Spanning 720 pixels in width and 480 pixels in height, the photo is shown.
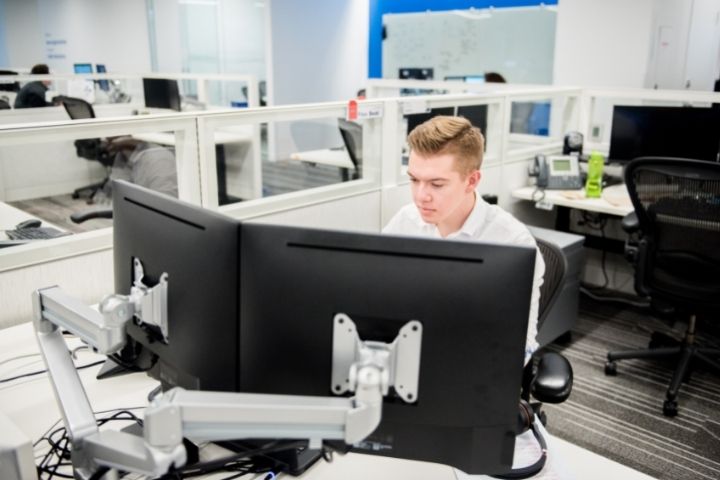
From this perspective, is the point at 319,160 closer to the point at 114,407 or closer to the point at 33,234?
the point at 33,234

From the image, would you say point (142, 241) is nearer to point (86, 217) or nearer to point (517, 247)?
point (517, 247)

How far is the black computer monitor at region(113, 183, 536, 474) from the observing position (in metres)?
0.84

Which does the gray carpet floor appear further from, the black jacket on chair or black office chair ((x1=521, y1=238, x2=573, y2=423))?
the black jacket on chair

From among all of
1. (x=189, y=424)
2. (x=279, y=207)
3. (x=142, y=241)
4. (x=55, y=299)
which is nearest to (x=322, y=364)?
(x=189, y=424)

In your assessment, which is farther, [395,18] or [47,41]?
[47,41]

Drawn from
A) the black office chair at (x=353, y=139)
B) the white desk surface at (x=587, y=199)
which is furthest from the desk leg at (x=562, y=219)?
the black office chair at (x=353, y=139)

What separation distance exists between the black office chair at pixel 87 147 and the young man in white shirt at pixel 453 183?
12.6 feet

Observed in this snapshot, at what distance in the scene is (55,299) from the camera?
1.12m

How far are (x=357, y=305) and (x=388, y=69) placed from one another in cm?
697

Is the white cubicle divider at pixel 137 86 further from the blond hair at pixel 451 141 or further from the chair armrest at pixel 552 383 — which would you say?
the chair armrest at pixel 552 383

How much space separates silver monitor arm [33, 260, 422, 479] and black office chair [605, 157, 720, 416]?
188 cm

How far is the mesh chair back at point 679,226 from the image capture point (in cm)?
228

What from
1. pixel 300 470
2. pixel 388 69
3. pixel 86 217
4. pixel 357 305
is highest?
pixel 388 69

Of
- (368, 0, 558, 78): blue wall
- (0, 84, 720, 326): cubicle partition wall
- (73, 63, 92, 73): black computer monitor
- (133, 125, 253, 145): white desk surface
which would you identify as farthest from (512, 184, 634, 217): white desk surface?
(73, 63, 92, 73): black computer monitor
